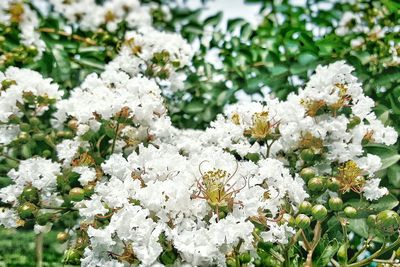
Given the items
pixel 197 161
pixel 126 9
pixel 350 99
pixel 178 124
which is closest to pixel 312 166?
pixel 350 99

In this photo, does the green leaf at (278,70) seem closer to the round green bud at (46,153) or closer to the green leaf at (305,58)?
the green leaf at (305,58)

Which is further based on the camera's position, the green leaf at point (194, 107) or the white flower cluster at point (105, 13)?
the white flower cluster at point (105, 13)

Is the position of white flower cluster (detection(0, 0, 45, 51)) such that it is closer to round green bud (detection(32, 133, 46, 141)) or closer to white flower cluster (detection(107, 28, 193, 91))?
white flower cluster (detection(107, 28, 193, 91))

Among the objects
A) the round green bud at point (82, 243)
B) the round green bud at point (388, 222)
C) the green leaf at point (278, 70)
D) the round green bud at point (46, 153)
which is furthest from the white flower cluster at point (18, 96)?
the round green bud at point (388, 222)

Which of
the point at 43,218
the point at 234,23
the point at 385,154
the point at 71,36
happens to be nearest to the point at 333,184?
the point at 385,154

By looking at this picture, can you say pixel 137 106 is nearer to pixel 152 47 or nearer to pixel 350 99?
pixel 152 47

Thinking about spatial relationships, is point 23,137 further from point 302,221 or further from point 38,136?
point 302,221
